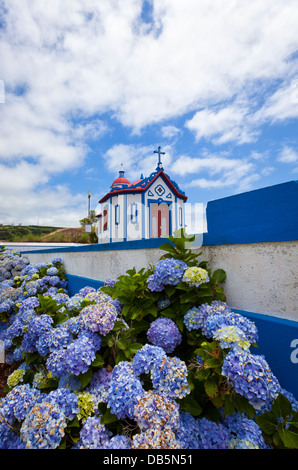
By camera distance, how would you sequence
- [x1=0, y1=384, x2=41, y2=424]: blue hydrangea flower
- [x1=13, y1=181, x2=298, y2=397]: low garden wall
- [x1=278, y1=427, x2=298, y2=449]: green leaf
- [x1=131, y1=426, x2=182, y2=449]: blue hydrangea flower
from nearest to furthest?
1. [x1=131, y1=426, x2=182, y2=449]: blue hydrangea flower
2. [x1=278, y1=427, x2=298, y2=449]: green leaf
3. [x1=0, y1=384, x2=41, y2=424]: blue hydrangea flower
4. [x1=13, y1=181, x2=298, y2=397]: low garden wall

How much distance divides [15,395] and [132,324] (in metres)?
0.96

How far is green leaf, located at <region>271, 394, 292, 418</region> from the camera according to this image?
1.33 meters

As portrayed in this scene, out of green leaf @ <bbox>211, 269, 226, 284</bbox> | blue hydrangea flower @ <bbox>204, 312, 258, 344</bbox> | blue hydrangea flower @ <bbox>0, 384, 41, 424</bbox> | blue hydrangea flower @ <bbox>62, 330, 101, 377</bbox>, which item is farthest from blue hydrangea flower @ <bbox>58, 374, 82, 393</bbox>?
green leaf @ <bbox>211, 269, 226, 284</bbox>

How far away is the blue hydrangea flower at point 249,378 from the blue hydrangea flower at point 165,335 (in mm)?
673

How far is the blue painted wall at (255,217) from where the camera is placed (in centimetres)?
174

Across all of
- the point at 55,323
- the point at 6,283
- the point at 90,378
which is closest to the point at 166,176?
the point at 6,283

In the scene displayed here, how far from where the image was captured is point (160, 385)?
1.35 m

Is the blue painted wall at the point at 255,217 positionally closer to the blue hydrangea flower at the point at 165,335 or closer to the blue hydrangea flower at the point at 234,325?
the blue hydrangea flower at the point at 234,325

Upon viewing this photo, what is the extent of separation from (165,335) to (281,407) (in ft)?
2.62

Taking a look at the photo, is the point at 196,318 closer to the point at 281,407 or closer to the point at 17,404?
the point at 281,407

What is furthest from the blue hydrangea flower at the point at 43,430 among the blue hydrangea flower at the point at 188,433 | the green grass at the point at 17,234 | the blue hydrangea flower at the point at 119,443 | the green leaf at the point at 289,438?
the green grass at the point at 17,234

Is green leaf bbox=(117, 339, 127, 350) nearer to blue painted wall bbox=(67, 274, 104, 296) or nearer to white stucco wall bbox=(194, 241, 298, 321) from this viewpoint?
white stucco wall bbox=(194, 241, 298, 321)

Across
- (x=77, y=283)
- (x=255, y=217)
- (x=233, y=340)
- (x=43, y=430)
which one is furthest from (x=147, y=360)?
(x=77, y=283)

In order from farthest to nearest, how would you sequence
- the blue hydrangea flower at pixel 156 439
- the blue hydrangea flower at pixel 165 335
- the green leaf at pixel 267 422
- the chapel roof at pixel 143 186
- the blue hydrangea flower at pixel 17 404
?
the chapel roof at pixel 143 186 < the blue hydrangea flower at pixel 165 335 < the blue hydrangea flower at pixel 17 404 < the green leaf at pixel 267 422 < the blue hydrangea flower at pixel 156 439
